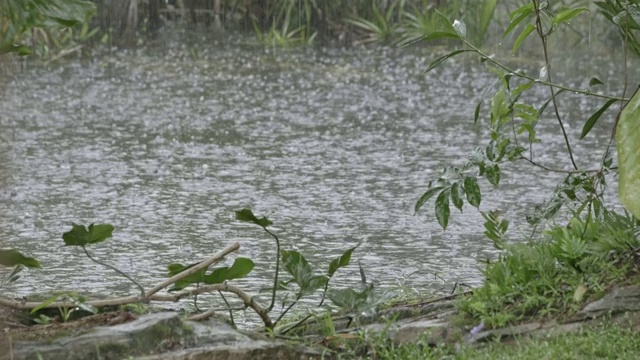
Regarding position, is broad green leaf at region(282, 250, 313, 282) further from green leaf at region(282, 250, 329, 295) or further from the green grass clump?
the green grass clump

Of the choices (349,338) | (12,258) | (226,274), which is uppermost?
(12,258)

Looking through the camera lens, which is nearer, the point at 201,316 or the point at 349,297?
the point at 201,316

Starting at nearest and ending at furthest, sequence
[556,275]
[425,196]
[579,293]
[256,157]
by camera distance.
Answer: [579,293], [556,275], [425,196], [256,157]

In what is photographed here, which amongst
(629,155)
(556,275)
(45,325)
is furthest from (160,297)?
(629,155)

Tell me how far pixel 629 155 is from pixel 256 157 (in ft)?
12.8

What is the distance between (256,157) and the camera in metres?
6.98

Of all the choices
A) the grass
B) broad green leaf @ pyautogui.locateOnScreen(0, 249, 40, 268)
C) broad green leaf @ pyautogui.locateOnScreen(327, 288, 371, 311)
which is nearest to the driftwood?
broad green leaf @ pyautogui.locateOnScreen(0, 249, 40, 268)

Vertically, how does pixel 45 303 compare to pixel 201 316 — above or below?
above

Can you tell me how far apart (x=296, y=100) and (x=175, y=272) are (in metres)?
5.37

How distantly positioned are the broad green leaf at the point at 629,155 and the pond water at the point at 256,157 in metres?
0.63

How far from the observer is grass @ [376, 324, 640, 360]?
3.04 m

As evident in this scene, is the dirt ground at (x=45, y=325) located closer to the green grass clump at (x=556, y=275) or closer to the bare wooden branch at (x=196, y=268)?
the bare wooden branch at (x=196, y=268)

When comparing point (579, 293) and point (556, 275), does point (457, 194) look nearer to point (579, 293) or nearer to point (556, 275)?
point (556, 275)

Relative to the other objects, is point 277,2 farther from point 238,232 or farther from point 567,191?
point 567,191
